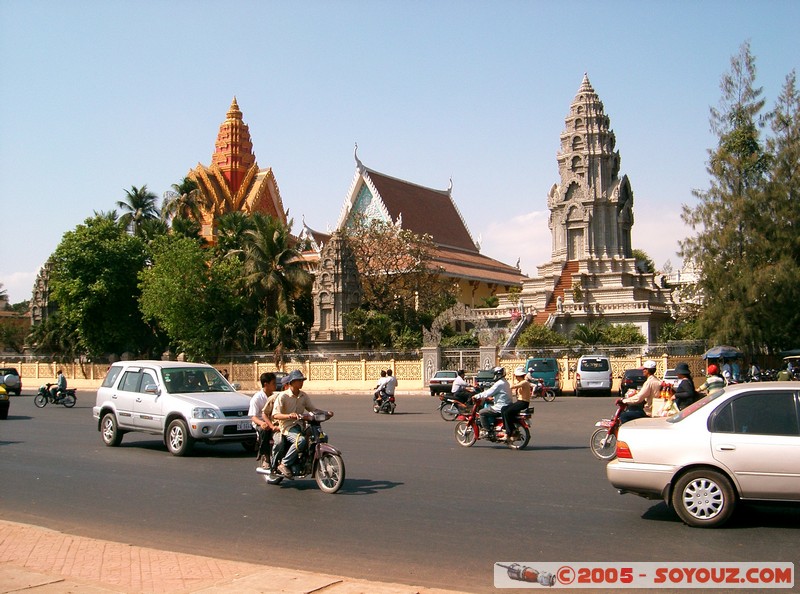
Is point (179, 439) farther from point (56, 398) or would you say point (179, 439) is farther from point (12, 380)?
point (12, 380)

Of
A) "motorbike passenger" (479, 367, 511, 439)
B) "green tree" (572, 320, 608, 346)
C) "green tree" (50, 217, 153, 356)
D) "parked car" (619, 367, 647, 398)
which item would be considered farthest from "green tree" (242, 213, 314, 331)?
"motorbike passenger" (479, 367, 511, 439)

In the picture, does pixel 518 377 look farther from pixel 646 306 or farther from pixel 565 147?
pixel 565 147

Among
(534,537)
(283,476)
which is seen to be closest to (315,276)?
(283,476)

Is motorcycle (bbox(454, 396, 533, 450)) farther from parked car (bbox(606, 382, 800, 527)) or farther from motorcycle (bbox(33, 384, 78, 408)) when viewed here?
motorcycle (bbox(33, 384, 78, 408))

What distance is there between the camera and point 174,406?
13320 mm

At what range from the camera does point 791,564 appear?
6270mm

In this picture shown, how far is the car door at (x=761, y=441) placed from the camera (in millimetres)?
7312

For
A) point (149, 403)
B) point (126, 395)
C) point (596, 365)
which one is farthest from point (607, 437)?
point (596, 365)

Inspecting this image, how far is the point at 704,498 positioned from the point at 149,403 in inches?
370

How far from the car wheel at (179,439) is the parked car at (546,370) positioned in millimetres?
19245

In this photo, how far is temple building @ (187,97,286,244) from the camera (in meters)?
66.3

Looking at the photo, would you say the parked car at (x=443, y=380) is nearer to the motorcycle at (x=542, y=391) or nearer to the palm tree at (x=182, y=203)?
the motorcycle at (x=542, y=391)

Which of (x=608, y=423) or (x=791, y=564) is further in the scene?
(x=608, y=423)

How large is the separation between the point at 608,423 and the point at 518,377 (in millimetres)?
2514
